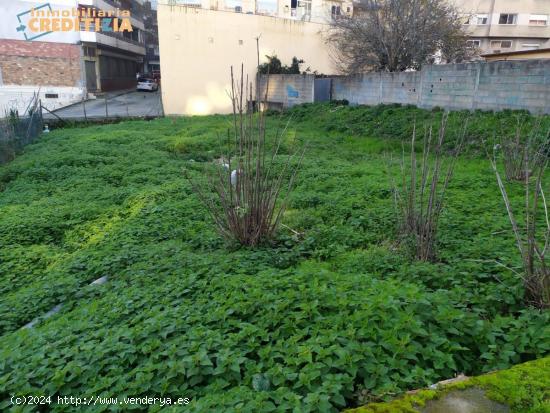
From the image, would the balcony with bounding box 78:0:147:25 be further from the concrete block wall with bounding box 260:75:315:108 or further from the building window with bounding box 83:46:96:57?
the concrete block wall with bounding box 260:75:315:108

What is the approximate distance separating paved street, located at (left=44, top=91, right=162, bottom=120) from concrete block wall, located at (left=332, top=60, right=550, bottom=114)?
11.5m

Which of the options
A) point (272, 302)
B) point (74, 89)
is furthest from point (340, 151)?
point (74, 89)

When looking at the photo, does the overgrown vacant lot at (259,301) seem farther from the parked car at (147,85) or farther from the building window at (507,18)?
the building window at (507,18)

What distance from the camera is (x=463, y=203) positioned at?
549 cm

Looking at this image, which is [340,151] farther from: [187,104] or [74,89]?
[74,89]

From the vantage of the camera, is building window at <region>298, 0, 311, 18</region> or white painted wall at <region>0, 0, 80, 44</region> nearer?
white painted wall at <region>0, 0, 80, 44</region>

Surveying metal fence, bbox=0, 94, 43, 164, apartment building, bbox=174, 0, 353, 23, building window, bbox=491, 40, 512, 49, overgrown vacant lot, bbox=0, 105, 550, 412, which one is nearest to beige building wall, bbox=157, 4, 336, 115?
apartment building, bbox=174, 0, 353, 23

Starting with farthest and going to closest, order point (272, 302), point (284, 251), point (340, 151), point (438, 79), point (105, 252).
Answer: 1. point (438, 79)
2. point (340, 151)
3. point (105, 252)
4. point (284, 251)
5. point (272, 302)

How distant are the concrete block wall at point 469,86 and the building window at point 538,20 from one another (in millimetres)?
22993

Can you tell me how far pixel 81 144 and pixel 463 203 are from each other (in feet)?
31.6

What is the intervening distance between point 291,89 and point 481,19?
797 inches

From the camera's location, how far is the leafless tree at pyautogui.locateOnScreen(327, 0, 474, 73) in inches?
667

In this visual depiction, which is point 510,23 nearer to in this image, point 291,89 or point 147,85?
point 291,89

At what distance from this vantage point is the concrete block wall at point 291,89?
1917 centimetres
